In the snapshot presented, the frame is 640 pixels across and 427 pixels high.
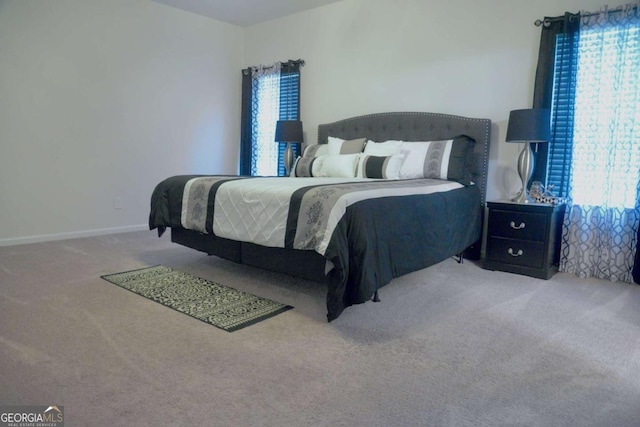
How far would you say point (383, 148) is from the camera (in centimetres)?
416

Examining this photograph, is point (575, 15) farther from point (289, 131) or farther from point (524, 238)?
point (289, 131)

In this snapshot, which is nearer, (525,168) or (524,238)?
(524,238)

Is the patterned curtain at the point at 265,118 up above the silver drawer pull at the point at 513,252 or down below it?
above

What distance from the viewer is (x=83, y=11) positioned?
4.34m

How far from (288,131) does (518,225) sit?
2.80m

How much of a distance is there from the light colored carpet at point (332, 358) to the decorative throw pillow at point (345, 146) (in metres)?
1.80

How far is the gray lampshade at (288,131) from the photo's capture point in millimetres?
5082

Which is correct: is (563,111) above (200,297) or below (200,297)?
above

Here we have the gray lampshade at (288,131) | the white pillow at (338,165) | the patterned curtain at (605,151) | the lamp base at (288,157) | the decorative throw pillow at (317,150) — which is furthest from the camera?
the lamp base at (288,157)

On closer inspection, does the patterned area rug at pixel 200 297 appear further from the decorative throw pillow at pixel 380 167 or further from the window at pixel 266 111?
the window at pixel 266 111

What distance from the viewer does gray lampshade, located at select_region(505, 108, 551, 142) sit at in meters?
3.30

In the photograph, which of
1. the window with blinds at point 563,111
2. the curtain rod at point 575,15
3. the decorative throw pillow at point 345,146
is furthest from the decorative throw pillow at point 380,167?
the curtain rod at point 575,15

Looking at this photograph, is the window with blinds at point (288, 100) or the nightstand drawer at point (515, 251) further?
the window with blinds at point (288, 100)

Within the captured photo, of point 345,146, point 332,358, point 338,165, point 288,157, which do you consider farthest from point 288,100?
point 332,358
